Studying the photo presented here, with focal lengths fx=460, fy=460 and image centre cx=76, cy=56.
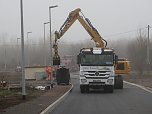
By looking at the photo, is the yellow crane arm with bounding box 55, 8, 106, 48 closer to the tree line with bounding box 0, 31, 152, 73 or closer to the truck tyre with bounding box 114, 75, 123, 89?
the truck tyre with bounding box 114, 75, 123, 89

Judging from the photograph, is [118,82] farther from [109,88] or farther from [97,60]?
[97,60]

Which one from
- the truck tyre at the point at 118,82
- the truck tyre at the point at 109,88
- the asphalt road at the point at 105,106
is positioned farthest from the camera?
the truck tyre at the point at 118,82

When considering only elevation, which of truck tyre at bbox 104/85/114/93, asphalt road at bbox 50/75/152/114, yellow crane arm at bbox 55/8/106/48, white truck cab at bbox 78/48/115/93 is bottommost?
asphalt road at bbox 50/75/152/114

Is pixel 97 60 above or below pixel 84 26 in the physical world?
below

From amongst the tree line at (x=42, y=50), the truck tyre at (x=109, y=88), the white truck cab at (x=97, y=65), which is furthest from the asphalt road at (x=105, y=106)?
the tree line at (x=42, y=50)

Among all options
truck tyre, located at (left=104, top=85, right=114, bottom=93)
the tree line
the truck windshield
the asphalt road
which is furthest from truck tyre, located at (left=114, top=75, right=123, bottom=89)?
the tree line

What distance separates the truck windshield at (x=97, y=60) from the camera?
33812 millimetres

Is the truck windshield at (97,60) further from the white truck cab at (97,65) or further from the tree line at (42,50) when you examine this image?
the tree line at (42,50)

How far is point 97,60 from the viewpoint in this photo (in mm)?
33844

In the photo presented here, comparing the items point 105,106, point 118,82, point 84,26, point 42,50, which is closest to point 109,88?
point 118,82

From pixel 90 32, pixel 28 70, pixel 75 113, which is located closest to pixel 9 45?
pixel 28 70

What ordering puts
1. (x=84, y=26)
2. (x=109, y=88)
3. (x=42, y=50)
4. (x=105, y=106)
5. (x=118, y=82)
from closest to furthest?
1. (x=105, y=106)
2. (x=109, y=88)
3. (x=118, y=82)
4. (x=84, y=26)
5. (x=42, y=50)

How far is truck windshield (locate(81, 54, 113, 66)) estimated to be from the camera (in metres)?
33.8

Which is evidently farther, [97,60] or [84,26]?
[84,26]
